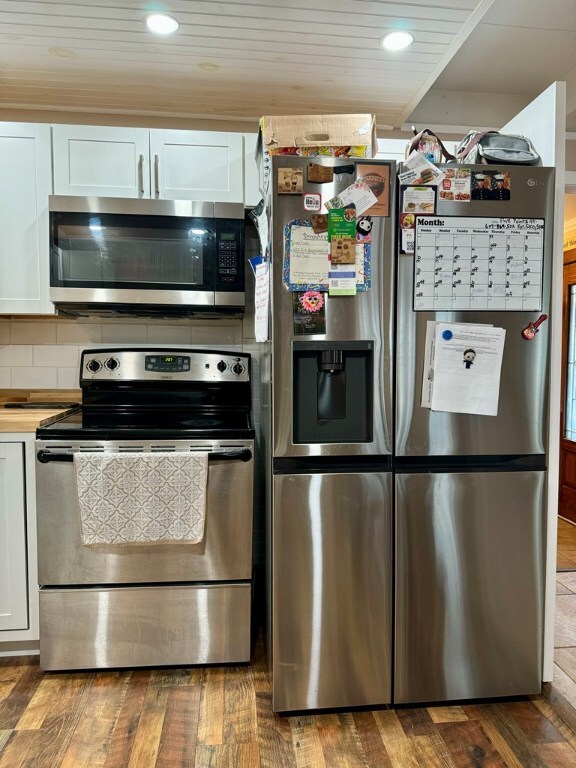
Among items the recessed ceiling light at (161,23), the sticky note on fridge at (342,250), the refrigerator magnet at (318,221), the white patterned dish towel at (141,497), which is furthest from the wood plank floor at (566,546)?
the recessed ceiling light at (161,23)

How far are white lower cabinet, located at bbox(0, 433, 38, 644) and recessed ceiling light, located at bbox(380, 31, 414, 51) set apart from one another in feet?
6.60

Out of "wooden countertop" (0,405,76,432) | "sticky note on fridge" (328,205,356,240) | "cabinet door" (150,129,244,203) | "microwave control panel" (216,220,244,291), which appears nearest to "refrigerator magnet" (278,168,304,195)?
"sticky note on fridge" (328,205,356,240)

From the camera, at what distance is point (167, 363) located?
225 cm

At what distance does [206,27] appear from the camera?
1.90m

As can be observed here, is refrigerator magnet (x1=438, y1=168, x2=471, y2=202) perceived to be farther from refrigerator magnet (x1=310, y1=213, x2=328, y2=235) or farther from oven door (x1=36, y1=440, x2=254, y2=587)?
oven door (x1=36, y1=440, x2=254, y2=587)

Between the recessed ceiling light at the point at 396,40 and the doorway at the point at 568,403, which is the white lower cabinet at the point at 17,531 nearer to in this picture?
the recessed ceiling light at the point at 396,40

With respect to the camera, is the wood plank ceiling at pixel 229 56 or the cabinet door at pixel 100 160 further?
the cabinet door at pixel 100 160

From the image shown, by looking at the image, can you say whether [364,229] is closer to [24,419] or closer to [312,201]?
[312,201]

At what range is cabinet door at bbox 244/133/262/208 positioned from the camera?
A: 2.23 metres

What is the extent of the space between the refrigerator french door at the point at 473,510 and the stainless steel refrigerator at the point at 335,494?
2.5 inches

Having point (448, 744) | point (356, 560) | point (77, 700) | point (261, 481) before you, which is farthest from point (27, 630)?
point (448, 744)

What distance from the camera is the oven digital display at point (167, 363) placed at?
224 cm

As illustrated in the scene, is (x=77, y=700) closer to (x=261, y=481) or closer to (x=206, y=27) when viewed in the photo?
(x=261, y=481)

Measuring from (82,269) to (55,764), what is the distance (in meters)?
1.71
